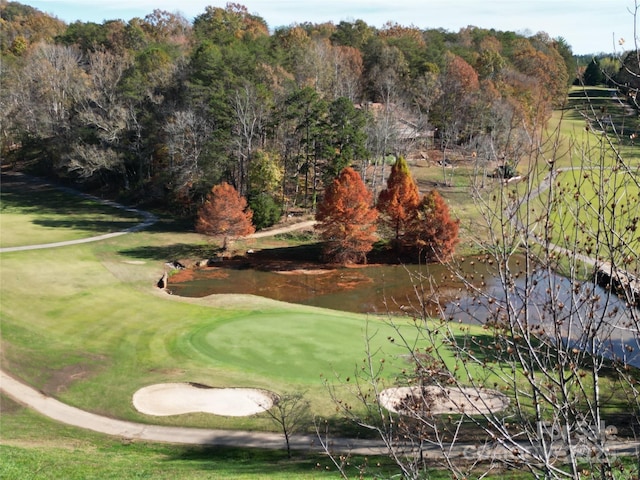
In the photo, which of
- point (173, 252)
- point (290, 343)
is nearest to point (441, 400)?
point (290, 343)

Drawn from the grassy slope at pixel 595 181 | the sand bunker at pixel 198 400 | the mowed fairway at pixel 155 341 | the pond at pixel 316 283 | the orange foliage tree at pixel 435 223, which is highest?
the grassy slope at pixel 595 181

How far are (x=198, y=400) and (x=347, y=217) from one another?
82.6 feet

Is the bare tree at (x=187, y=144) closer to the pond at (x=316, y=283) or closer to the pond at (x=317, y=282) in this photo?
the pond at (x=317, y=282)

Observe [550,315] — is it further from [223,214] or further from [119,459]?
[223,214]

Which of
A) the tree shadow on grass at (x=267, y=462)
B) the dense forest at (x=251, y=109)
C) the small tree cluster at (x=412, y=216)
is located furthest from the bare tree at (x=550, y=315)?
the small tree cluster at (x=412, y=216)

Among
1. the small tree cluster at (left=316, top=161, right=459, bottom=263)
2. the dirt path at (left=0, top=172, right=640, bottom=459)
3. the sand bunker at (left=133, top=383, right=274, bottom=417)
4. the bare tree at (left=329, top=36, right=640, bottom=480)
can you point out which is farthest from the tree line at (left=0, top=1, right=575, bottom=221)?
the bare tree at (left=329, top=36, right=640, bottom=480)

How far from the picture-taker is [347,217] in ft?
149

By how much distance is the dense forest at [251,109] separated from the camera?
5653 cm

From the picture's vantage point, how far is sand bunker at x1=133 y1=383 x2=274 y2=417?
71.2ft

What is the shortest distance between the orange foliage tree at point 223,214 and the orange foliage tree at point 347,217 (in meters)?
6.66

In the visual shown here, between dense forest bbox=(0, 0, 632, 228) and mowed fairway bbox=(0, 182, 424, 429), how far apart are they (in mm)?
20216

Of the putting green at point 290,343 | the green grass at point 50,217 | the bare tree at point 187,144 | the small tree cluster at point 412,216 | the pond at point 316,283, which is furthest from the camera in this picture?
the bare tree at point 187,144

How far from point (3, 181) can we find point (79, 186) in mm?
11196

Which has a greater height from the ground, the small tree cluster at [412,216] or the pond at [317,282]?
the small tree cluster at [412,216]
